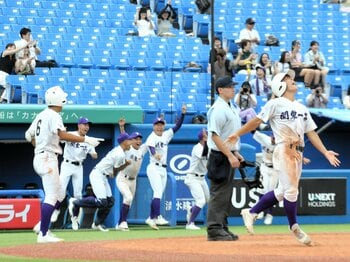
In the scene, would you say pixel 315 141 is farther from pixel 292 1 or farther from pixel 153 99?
pixel 292 1

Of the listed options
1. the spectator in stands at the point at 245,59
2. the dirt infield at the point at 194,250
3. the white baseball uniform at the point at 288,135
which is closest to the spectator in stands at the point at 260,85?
the spectator in stands at the point at 245,59

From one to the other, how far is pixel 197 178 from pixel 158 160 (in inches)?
29.1

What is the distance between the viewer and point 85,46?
23172mm

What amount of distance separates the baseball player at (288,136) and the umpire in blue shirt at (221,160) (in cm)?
37

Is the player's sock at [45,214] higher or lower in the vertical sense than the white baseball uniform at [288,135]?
lower

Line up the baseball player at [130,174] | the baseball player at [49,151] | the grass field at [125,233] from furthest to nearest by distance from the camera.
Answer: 1. the baseball player at [130,174]
2. the grass field at [125,233]
3. the baseball player at [49,151]

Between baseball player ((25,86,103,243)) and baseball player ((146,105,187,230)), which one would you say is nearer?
baseball player ((25,86,103,243))

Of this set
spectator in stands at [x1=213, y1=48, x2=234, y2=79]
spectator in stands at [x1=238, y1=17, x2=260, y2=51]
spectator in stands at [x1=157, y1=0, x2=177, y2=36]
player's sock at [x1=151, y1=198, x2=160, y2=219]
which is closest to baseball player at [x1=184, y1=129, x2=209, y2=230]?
player's sock at [x1=151, y1=198, x2=160, y2=219]

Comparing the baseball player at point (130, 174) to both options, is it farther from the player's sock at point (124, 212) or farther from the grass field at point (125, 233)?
the grass field at point (125, 233)

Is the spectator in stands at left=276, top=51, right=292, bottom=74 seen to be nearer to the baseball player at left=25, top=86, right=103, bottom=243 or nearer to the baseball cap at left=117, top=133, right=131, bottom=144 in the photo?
the baseball cap at left=117, top=133, right=131, bottom=144

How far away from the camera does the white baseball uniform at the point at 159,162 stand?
1805 cm

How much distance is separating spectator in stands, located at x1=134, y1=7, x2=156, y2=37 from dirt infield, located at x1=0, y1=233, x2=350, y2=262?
1112cm

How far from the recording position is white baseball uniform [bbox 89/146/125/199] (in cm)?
1752

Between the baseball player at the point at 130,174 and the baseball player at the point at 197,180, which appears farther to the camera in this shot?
the baseball player at the point at 197,180
